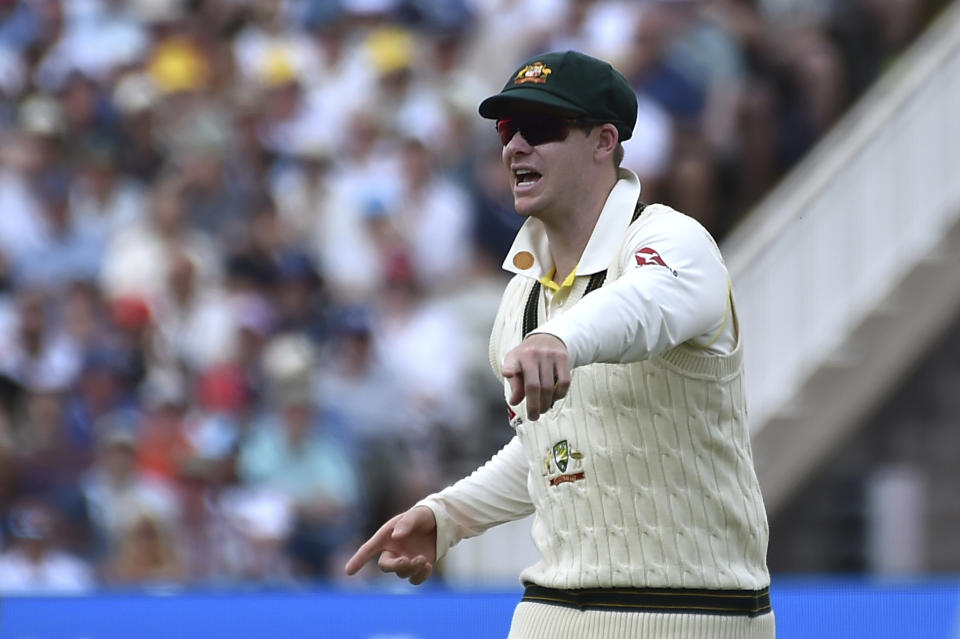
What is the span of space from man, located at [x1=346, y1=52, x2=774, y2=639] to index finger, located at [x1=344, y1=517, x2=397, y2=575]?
0.40m

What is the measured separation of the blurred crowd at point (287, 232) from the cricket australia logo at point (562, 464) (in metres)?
5.06

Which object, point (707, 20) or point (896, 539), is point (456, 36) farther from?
point (896, 539)

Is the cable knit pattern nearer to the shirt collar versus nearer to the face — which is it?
the shirt collar

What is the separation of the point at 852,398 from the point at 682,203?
169 centimetres

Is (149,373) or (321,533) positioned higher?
(149,373)

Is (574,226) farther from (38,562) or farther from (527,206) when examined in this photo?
(38,562)

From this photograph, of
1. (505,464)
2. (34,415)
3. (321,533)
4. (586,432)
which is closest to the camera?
(586,432)

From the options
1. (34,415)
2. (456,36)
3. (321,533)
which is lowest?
(321,533)

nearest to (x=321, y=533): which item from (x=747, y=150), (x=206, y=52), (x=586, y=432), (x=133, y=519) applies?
(x=133, y=519)

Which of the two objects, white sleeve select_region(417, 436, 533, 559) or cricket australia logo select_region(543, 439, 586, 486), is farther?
white sleeve select_region(417, 436, 533, 559)

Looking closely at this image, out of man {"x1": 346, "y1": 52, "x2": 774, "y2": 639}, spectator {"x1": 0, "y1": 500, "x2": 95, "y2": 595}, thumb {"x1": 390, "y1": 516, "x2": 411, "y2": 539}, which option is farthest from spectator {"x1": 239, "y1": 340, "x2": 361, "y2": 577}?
man {"x1": 346, "y1": 52, "x2": 774, "y2": 639}

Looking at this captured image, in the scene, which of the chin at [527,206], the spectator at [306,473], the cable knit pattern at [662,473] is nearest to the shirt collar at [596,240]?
the chin at [527,206]

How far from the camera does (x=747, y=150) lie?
10492 mm

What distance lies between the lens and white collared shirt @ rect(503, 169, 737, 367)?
130 inches
